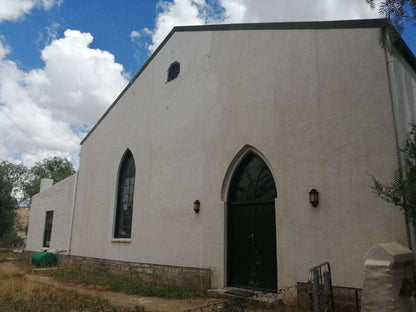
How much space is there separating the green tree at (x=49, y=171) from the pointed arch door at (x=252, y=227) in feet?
135

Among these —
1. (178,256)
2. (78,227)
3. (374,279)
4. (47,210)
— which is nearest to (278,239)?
(374,279)

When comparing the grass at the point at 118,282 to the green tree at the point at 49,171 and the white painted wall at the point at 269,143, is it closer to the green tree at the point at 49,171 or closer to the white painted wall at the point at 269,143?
the white painted wall at the point at 269,143

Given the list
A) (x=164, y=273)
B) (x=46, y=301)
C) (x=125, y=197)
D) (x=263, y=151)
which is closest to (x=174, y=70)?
(x=125, y=197)

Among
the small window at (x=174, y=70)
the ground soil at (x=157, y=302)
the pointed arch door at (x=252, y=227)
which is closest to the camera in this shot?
the ground soil at (x=157, y=302)

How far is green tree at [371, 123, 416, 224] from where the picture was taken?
4.99 m

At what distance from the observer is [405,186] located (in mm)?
5008

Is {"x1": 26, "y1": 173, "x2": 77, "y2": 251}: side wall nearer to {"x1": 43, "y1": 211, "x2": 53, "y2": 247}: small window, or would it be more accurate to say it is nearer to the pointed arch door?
{"x1": 43, "y1": 211, "x2": 53, "y2": 247}: small window

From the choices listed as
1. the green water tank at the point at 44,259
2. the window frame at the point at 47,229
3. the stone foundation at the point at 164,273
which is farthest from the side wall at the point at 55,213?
the stone foundation at the point at 164,273

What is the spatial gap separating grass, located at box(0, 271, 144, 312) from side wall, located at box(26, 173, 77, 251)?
21.8 feet

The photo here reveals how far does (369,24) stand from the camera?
6.65 m

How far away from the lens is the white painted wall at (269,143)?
6.22 m

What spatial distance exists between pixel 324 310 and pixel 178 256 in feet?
15.9

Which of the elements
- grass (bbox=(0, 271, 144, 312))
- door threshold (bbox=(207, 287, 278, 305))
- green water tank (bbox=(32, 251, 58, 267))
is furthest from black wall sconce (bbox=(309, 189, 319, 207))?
green water tank (bbox=(32, 251, 58, 267))

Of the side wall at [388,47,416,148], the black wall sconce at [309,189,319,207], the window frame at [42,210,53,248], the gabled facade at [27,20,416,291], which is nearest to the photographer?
the side wall at [388,47,416,148]
